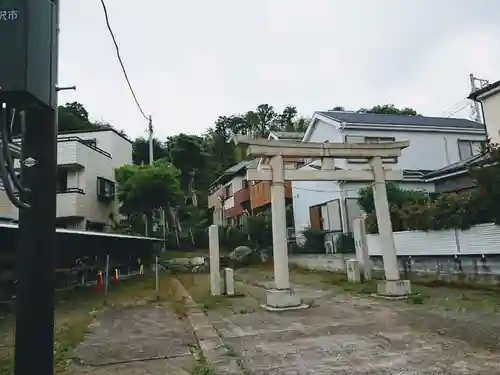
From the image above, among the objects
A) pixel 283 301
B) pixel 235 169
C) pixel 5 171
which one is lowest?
pixel 283 301

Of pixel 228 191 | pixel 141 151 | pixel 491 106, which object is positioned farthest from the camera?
pixel 141 151

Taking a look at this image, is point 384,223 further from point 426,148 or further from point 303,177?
point 426,148

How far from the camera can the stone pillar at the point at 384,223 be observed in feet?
33.1

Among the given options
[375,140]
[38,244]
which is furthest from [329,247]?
[38,244]

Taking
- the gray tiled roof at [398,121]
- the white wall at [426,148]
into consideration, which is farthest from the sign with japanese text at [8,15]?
the white wall at [426,148]

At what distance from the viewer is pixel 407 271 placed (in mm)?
13172

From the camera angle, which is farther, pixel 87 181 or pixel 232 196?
pixel 232 196

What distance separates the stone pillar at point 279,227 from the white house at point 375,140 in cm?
928

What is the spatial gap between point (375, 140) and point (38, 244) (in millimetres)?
18756

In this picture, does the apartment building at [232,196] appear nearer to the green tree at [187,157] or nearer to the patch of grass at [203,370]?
the green tree at [187,157]

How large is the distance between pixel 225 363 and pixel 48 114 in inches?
148

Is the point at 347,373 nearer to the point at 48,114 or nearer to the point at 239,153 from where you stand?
the point at 48,114

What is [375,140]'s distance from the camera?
19188 mm

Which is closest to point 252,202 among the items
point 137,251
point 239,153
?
point 137,251
